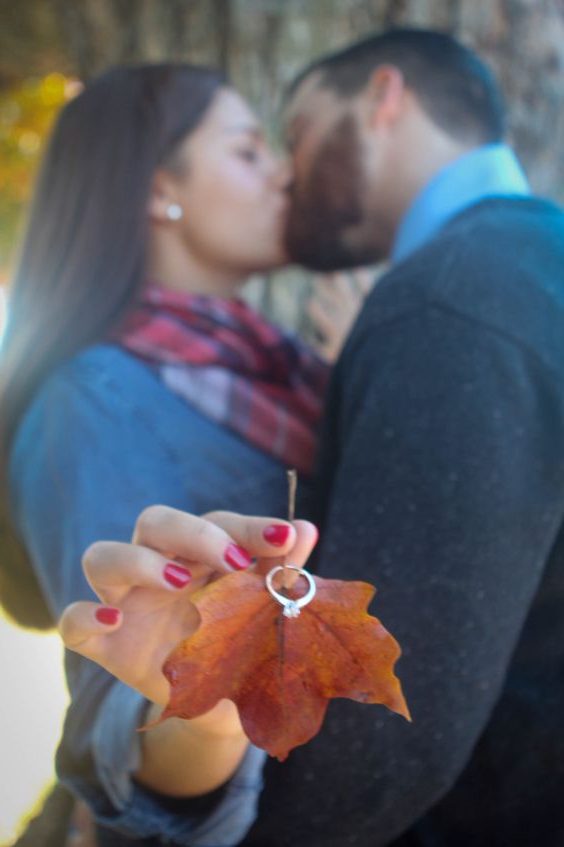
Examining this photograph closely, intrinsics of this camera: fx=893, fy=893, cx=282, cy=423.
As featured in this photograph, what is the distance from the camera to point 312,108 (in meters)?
1.58

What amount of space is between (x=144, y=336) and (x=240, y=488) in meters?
0.29

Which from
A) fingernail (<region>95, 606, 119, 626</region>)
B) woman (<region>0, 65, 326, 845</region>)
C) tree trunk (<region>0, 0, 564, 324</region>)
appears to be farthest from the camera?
tree trunk (<region>0, 0, 564, 324</region>)

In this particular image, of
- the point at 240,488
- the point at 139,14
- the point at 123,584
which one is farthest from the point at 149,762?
the point at 139,14

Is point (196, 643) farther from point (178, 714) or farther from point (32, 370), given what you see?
point (32, 370)

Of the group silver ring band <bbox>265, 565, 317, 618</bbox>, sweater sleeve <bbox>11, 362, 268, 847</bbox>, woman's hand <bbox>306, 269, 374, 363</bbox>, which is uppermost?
silver ring band <bbox>265, 565, 317, 618</bbox>

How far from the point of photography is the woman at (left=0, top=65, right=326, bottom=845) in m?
0.75

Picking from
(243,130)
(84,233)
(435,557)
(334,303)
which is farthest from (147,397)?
(334,303)

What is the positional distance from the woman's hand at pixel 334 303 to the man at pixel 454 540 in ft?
2.82

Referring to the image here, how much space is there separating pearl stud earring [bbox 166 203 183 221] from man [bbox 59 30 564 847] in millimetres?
571

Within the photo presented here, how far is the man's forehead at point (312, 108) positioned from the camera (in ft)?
5.04

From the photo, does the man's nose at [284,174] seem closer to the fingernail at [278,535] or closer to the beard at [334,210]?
the beard at [334,210]

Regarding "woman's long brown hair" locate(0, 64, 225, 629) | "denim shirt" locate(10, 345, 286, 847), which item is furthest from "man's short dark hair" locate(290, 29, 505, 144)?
"denim shirt" locate(10, 345, 286, 847)

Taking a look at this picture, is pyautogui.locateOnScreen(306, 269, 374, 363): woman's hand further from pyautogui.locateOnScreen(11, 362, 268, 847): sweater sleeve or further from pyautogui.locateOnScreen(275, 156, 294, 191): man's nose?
pyautogui.locateOnScreen(11, 362, 268, 847): sweater sleeve

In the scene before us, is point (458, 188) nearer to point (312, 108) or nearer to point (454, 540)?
point (312, 108)
